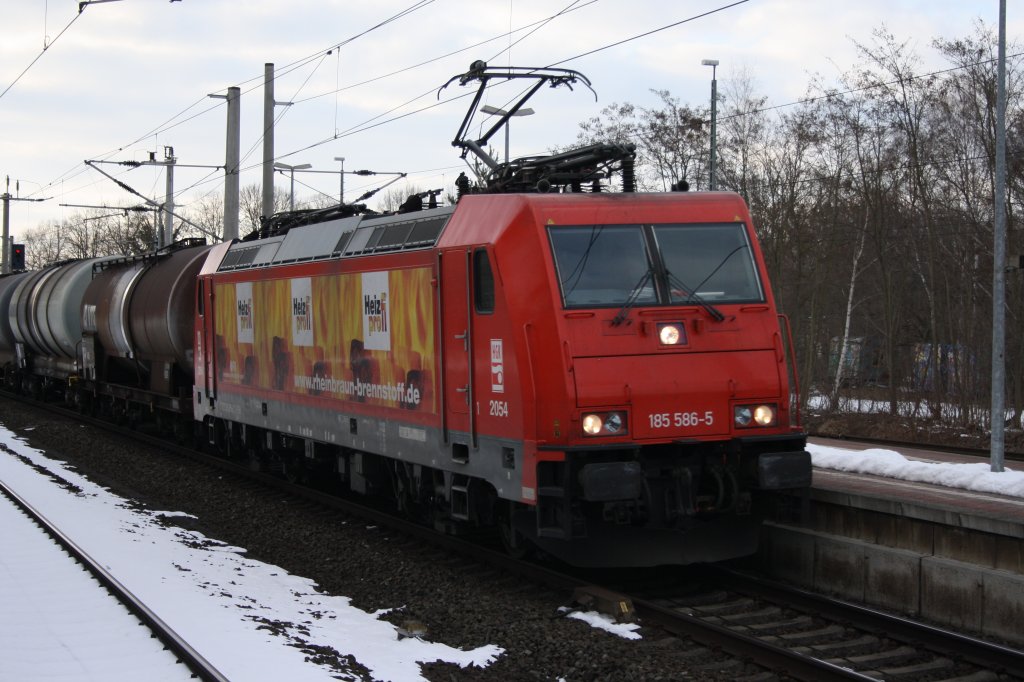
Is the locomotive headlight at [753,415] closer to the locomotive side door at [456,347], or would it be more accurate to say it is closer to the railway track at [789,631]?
the railway track at [789,631]

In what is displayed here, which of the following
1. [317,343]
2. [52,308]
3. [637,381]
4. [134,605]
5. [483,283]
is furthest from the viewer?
[52,308]

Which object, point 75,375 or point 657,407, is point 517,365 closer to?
point 657,407

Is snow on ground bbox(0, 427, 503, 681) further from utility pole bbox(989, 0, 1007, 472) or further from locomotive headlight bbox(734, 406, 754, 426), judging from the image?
utility pole bbox(989, 0, 1007, 472)

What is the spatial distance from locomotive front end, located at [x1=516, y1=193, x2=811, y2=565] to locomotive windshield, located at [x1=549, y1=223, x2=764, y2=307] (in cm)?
1

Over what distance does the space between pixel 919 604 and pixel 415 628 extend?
161 inches

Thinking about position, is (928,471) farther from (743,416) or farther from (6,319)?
(6,319)

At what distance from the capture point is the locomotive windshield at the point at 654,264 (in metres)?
9.23

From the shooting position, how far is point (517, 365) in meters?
8.96

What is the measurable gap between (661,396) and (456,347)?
6.89ft

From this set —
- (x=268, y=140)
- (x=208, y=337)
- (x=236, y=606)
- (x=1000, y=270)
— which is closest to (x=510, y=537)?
(x=236, y=606)

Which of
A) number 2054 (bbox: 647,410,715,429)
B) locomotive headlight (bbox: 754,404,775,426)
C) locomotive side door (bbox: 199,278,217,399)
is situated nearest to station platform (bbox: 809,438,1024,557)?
locomotive headlight (bbox: 754,404,775,426)

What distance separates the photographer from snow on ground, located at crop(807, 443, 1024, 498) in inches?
556

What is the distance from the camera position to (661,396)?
895 centimetres

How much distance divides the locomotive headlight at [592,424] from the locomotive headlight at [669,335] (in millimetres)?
930
